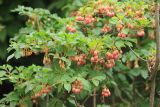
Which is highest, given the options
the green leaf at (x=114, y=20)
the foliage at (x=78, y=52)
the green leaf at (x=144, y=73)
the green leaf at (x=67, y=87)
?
the green leaf at (x=114, y=20)

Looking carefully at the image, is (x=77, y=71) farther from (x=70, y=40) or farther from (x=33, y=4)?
(x=33, y=4)

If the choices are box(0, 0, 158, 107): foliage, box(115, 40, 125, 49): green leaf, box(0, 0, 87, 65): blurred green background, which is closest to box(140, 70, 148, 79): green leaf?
box(0, 0, 158, 107): foliage

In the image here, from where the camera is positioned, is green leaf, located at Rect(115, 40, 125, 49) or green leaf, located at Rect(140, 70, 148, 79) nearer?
green leaf, located at Rect(115, 40, 125, 49)

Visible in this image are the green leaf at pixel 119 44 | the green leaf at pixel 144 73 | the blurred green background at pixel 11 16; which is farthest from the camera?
the blurred green background at pixel 11 16

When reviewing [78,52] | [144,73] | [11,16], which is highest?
[11,16]

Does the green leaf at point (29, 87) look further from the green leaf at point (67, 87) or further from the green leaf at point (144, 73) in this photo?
the green leaf at point (144, 73)

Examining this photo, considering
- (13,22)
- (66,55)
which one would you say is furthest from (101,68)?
(13,22)

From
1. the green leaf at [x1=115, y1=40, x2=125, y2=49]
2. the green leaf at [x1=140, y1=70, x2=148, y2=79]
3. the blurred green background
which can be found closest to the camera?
the green leaf at [x1=115, y1=40, x2=125, y2=49]

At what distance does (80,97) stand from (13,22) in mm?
2237

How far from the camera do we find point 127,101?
4.26m

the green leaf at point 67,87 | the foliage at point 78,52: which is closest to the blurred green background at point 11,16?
the foliage at point 78,52

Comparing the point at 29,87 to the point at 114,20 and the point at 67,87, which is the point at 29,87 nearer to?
the point at 67,87

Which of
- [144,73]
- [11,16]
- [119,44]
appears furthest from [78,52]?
[11,16]

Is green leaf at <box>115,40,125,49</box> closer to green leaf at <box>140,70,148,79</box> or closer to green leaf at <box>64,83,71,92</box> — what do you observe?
green leaf at <box>64,83,71,92</box>
